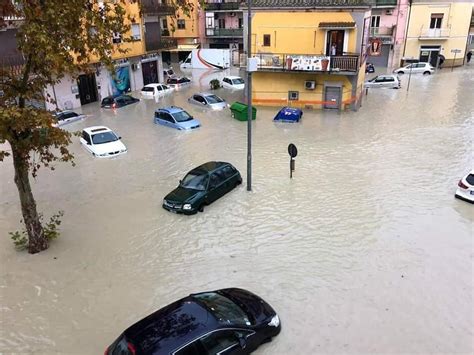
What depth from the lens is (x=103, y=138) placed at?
2123 centimetres

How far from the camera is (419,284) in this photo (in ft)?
35.1

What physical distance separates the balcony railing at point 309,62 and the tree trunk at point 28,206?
1875 cm

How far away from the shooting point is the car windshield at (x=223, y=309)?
8055 mm

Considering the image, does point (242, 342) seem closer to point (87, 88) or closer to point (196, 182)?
point (196, 182)

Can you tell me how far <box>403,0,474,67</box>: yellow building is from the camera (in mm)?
43000

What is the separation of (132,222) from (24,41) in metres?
6.61

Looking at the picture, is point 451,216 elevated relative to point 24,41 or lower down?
lower down

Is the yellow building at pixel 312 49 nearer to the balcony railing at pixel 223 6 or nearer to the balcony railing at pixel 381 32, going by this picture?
the balcony railing at pixel 381 32

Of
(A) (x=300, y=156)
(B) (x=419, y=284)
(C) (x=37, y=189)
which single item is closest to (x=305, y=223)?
(B) (x=419, y=284)

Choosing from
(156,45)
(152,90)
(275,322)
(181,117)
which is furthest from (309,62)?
(275,322)

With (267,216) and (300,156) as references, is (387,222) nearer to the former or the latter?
(267,216)

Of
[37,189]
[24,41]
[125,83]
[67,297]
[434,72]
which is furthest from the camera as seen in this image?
[434,72]

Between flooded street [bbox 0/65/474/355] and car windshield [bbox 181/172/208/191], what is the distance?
957 millimetres

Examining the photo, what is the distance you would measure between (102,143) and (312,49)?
15354 millimetres
